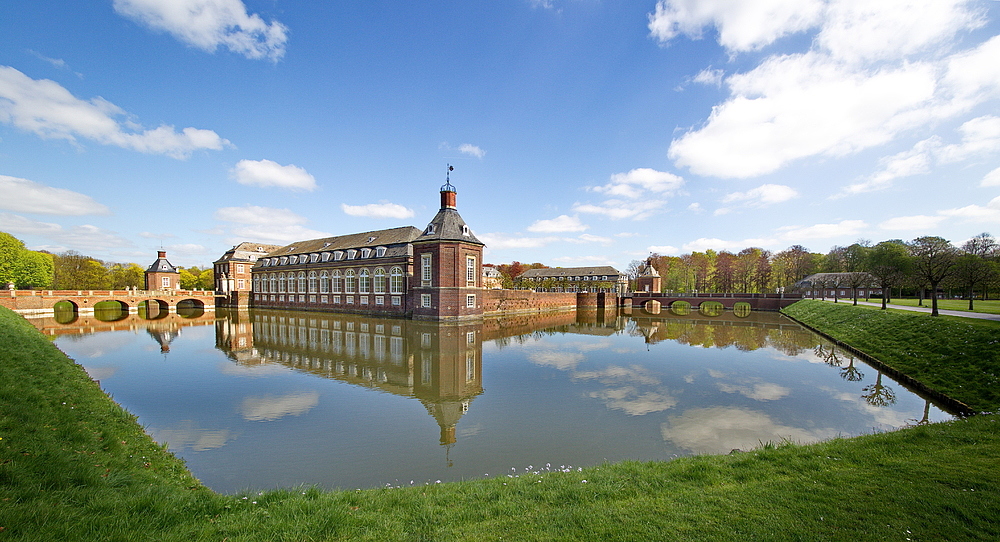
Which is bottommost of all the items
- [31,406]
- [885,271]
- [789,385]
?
[789,385]

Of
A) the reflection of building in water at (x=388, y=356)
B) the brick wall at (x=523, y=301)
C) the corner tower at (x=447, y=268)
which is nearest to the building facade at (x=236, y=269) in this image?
the reflection of building in water at (x=388, y=356)

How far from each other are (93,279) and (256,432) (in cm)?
7586

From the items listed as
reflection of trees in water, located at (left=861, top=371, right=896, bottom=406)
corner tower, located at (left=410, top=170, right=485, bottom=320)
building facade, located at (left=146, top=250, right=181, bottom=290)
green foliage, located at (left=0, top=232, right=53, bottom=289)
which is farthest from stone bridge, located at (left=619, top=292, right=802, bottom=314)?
green foliage, located at (left=0, top=232, right=53, bottom=289)

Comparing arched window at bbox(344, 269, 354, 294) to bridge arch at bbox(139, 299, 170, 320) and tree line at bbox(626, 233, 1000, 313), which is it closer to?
bridge arch at bbox(139, 299, 170, 320)

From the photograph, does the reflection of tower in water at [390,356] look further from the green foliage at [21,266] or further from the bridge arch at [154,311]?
the green foliage at [21,266]

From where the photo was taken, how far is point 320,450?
7520mm

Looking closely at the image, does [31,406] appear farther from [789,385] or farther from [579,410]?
[789,385]

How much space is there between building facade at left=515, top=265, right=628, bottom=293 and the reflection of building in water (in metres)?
46.0

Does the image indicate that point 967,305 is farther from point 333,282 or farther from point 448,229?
point 333,282

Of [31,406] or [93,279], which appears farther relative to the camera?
[93,279]

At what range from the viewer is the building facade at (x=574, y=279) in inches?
2817

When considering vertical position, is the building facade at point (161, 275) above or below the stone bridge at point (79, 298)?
above

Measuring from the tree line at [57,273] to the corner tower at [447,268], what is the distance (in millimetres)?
39864

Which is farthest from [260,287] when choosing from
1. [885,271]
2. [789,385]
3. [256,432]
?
[885,271]
